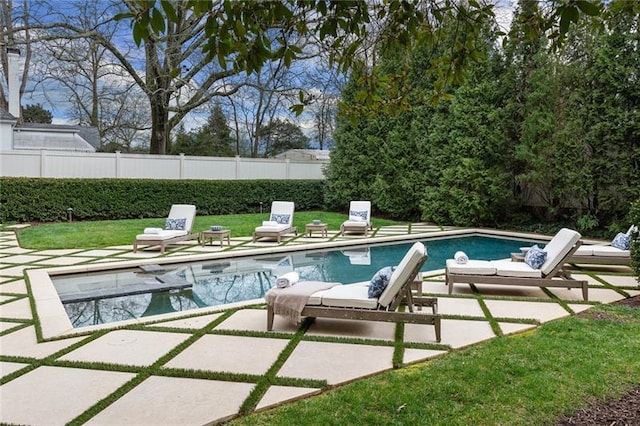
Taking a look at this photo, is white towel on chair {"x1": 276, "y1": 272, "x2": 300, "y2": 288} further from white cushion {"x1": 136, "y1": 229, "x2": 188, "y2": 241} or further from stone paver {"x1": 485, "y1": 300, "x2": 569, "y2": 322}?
white cushion {"x1": 136, "y1": 229, "x2": 188, "y2": 241}

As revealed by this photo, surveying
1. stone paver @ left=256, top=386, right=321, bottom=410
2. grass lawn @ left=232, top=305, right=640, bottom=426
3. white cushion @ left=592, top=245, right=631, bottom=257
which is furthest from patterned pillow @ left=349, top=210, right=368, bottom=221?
stone paver @ left=256, top=386, right=321, bottom=410

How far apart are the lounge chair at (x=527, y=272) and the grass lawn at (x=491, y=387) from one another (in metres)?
1.74

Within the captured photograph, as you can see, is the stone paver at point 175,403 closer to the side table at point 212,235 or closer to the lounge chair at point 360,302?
the lounge chair at point 360,302

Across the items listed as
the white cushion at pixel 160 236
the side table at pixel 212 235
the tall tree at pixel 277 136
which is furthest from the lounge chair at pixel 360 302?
the tall tree at pixel 277 136

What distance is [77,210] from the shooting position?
13.6 meters

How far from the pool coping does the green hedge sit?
251 inches

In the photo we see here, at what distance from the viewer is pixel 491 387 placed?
3104 millimetres

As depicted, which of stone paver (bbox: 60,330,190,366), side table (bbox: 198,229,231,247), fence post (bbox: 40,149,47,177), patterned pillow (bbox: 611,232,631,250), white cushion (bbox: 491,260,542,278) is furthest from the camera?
fence post (bbox: 40,149,47,177)

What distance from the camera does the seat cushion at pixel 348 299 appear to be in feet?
14.6

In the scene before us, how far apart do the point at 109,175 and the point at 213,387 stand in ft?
44.8

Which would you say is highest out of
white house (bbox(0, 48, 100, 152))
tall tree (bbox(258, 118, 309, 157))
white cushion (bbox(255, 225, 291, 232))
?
tall tree (bbox(258, 118, 309, 157))

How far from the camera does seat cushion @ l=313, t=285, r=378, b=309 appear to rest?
4.44m

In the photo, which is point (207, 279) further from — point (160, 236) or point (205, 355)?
point (205, 355)

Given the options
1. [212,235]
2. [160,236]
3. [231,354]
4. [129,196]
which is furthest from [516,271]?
[129,196]
